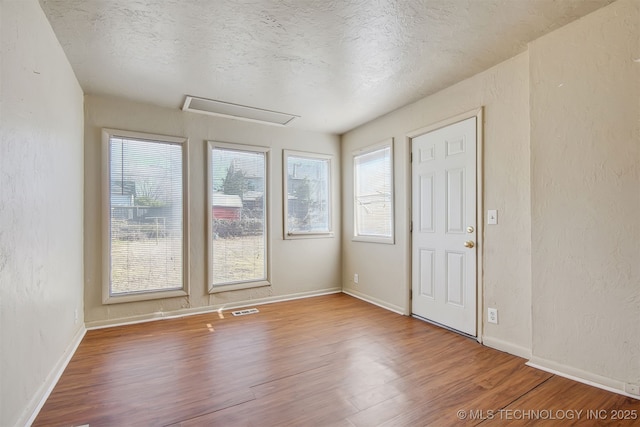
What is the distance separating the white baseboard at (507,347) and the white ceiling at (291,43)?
2403 mm

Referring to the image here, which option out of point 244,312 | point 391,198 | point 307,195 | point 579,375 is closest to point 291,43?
point 391,198

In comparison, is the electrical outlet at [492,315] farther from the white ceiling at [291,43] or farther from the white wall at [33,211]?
the white wall at [33,211]

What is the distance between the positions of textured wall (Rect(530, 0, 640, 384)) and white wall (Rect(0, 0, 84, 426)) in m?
→ 3.31

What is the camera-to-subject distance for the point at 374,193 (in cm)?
416

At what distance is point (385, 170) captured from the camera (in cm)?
396

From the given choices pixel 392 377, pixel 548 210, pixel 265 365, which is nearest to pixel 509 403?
pixel 392 377

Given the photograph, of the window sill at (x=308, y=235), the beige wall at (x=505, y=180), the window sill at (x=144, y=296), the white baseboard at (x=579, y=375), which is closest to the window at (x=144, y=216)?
the window sill at (x=144, y=296)

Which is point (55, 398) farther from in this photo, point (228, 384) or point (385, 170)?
point (385, 170)

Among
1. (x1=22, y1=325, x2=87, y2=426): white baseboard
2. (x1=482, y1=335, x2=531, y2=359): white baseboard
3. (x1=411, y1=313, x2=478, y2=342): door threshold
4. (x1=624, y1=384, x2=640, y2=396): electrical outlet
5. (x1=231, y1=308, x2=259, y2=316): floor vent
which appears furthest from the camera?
(x1=231, y1=308, x2=259, y2=316): floor vent

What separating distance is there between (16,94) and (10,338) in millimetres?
1273

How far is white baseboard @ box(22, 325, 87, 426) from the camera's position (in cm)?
169

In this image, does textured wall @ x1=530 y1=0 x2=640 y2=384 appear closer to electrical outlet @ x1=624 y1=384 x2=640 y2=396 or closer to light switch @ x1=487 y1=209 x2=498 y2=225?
Answer: electrical outlet @ x1=624 y1=384 x2=640 y2=396

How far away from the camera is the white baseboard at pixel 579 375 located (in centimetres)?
190

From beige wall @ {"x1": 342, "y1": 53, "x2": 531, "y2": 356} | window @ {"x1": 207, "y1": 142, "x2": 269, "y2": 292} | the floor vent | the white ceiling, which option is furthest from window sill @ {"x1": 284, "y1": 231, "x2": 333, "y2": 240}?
beige wall @ {"x1": 342, "y1": 53, "x2": 531, "y2": 356}
